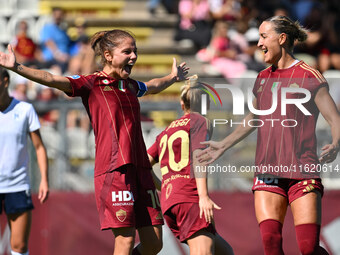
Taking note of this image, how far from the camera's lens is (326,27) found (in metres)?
15.5

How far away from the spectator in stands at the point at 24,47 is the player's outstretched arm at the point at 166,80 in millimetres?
7233

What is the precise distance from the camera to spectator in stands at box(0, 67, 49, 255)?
819 cm

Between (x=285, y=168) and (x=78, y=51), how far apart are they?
886 cm

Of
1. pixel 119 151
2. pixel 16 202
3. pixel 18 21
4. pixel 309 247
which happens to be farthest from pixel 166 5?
pixel 309 247

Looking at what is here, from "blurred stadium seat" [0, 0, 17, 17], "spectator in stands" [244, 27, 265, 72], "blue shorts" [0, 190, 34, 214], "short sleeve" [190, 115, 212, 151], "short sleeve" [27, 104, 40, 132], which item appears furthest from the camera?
"blurred stadium seat" [0, 0, 17, 17]

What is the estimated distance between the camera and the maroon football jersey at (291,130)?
6.59 m

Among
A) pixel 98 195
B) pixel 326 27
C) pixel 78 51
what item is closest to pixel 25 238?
pixel 98 195

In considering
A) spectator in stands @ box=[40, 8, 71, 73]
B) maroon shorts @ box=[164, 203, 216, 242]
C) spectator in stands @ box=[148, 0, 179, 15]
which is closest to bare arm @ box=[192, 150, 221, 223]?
maroon shorts @ box=[164, 203, 216, 242]

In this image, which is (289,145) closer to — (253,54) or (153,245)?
(153,245)

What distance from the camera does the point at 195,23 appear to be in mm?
15781

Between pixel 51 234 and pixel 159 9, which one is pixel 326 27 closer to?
pixel 159 9

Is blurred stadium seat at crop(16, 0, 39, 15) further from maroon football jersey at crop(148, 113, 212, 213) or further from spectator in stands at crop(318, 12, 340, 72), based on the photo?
maroon football jersey at crop(148, 113, 212, 213)

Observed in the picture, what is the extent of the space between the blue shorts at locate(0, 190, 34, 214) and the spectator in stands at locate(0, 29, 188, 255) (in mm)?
1909

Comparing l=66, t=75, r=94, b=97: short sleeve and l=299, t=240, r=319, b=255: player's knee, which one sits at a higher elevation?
l=66, t=75, r=94, b=97: short sleeve
